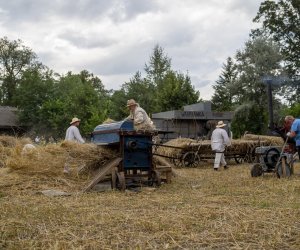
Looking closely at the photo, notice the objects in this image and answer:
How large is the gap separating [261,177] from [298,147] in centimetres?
120

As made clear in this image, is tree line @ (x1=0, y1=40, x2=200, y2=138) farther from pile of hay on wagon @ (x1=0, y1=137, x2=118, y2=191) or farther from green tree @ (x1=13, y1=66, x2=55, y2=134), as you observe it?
pile of hay on wagon @ (x1=0, y1=137, x2=118, y2=191)

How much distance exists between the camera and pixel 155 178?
1025cm

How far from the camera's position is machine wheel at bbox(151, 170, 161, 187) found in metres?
10.1

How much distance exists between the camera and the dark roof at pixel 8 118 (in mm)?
50125

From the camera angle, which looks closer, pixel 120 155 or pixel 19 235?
pixel 19 235

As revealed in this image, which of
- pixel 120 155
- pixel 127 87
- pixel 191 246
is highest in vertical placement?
pixel 127 87

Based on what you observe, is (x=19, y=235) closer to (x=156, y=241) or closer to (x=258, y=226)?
(x=156, y=241)

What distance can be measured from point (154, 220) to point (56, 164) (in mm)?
4997

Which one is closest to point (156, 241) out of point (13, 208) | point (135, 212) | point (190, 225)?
point (190, 225)

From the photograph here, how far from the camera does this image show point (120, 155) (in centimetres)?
992

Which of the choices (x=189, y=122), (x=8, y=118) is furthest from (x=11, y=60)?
(x=189, y=122)

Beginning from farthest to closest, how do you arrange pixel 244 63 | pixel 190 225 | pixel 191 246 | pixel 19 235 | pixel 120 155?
pixel 244 63, pixel 120 155, pixel 190 225, pixel 19 235, pixel 191 246

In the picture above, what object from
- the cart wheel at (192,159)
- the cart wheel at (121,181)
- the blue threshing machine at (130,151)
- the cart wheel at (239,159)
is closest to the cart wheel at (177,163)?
the cart wheel at (192,159)

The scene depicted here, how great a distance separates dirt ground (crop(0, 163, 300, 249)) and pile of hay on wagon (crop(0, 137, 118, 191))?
81 centimetres
